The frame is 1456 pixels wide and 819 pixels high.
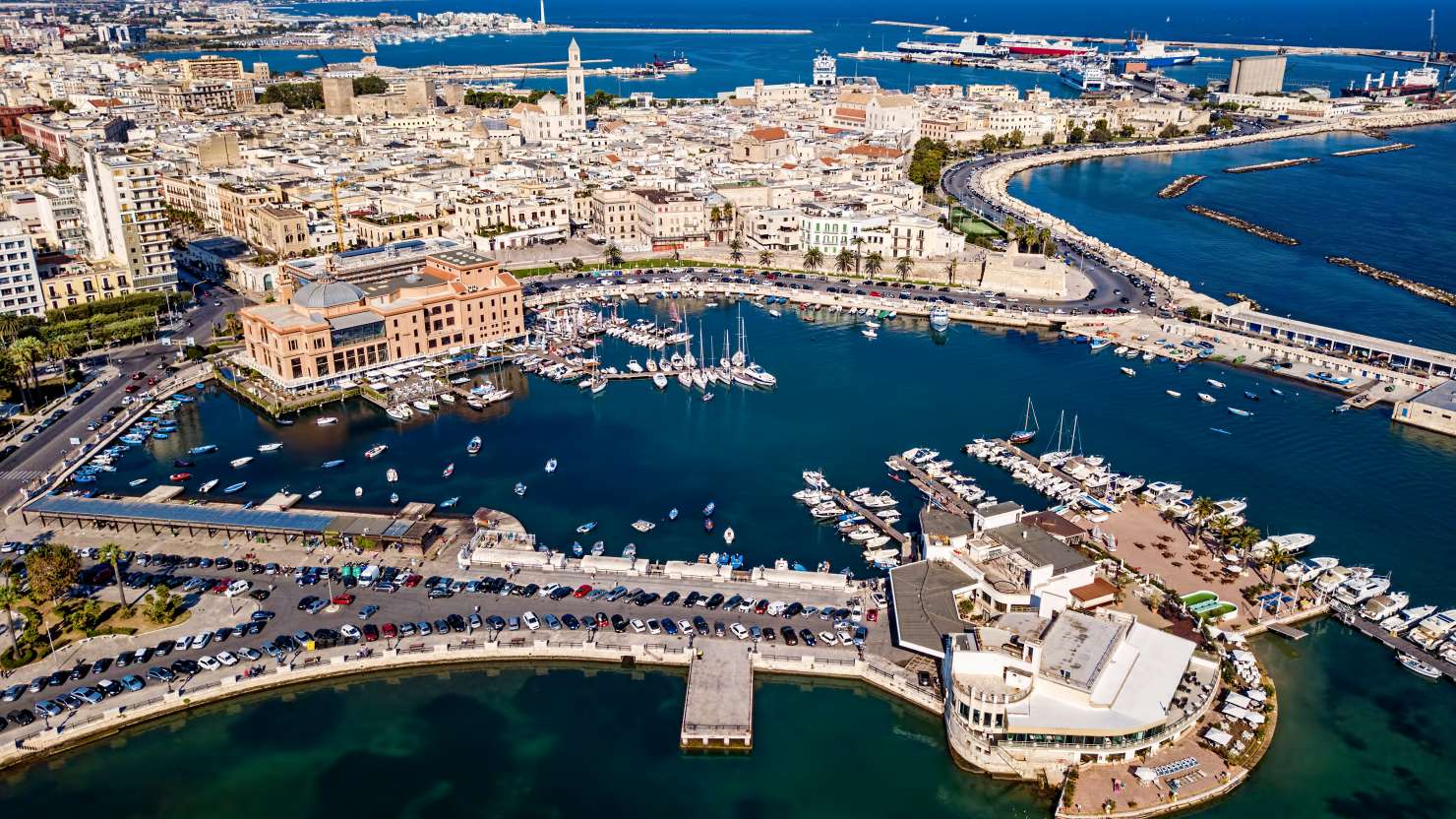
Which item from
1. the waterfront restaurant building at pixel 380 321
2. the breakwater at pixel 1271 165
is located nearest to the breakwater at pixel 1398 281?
the breakwater at pixel 1271 165

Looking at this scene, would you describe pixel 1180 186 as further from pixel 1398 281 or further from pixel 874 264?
pixel 874 264

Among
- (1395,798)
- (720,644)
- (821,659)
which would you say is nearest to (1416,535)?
(1395,798)

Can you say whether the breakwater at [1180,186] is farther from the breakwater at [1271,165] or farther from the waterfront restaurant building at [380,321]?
the waterfront restaurant building at [380,321]

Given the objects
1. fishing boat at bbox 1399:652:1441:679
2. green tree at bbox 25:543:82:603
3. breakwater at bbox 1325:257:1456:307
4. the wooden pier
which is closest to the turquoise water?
breakwater at bbox 1325:257:1456:307

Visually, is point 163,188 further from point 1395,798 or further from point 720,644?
point 1395,798

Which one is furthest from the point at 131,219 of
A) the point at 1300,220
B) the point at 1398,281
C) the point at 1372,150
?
the point at 1372,150

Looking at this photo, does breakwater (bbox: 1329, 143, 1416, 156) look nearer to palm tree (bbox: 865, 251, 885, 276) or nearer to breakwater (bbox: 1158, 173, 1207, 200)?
breakwater (bbox: 1158, 173, 1207, 200)
